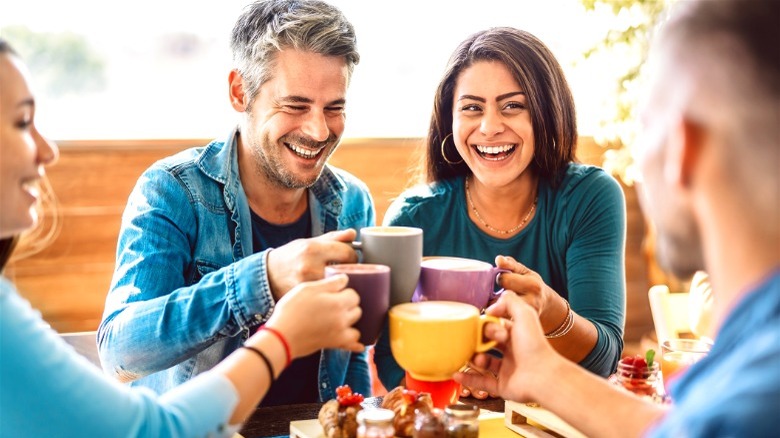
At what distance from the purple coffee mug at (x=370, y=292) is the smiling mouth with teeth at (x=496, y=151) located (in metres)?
0.78

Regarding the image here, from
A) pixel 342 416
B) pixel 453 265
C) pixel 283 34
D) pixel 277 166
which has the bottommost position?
pixel 342 416

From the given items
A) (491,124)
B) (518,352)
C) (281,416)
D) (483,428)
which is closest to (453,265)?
(518,352)

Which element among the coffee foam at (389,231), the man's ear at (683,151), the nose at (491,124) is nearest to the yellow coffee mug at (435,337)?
the coffee foam at (389,231)

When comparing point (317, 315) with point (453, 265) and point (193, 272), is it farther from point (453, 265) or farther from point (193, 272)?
point (193, 272)

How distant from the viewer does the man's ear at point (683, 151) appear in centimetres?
81

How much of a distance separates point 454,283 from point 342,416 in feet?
0.87

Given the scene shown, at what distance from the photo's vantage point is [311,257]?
1277mm

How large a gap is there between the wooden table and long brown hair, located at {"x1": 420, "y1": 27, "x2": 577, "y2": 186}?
70 cm

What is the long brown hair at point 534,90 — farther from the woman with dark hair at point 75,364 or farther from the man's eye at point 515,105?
the woman with dark hair at point 75,364

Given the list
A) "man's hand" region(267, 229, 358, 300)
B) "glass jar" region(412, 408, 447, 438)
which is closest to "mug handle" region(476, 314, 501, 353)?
"glass jar" region(412, 408, 447, 438)

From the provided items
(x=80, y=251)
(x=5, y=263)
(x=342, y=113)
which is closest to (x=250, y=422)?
(x=5, y=263)

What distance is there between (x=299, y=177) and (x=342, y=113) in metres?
0.18

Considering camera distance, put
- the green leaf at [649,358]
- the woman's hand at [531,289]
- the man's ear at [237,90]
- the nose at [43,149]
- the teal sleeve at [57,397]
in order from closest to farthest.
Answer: the teal sleeve at [57,397]
the nose at [43,149]
the green leaf at [649,358]
the woman's hand at [531,289]
the man's ear at [237,90]

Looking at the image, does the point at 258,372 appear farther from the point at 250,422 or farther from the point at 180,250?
the point at 180,250
